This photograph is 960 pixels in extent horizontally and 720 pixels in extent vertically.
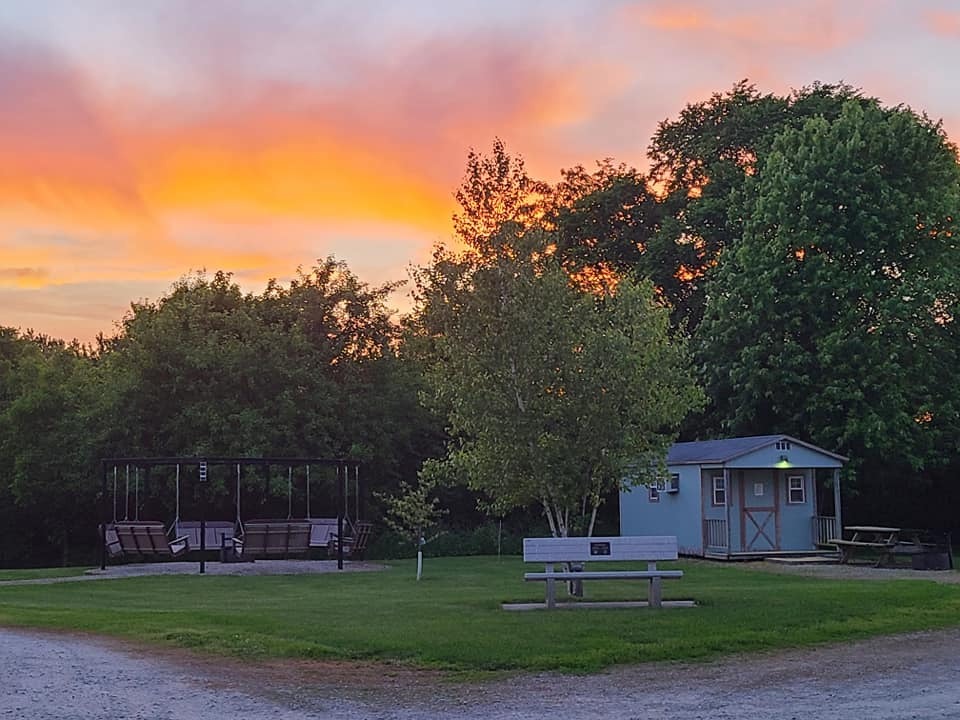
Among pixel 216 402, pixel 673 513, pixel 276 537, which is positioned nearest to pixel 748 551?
pixel 673 513

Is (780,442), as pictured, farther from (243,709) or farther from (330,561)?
(243,709)

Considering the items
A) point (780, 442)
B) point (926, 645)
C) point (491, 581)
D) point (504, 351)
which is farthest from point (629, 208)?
point (926, 645)

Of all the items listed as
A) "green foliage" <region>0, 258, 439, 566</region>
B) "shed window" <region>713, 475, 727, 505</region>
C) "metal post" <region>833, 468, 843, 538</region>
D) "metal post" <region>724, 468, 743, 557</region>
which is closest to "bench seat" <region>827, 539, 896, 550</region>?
"metal post" <region>833, 468, 843, 538</region>

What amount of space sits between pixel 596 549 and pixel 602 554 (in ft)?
0.33

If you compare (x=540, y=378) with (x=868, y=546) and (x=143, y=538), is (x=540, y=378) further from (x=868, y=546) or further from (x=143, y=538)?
(x=868, y=546)

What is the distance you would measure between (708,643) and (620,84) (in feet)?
40.2

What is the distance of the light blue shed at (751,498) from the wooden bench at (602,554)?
1276cm

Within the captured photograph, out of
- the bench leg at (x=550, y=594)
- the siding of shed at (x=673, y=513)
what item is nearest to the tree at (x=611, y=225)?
the siding of shed at (x=673, y=513)

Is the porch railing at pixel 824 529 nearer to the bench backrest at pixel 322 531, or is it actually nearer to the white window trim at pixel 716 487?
the white window trim at pixel 716 487

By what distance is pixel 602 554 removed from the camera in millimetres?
14914

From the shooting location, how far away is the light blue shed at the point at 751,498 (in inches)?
1101

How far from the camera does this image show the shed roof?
27672 millimetres

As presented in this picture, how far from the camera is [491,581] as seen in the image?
20766 millimetres

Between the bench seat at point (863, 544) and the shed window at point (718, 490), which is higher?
the shed window at point (718, 490)
